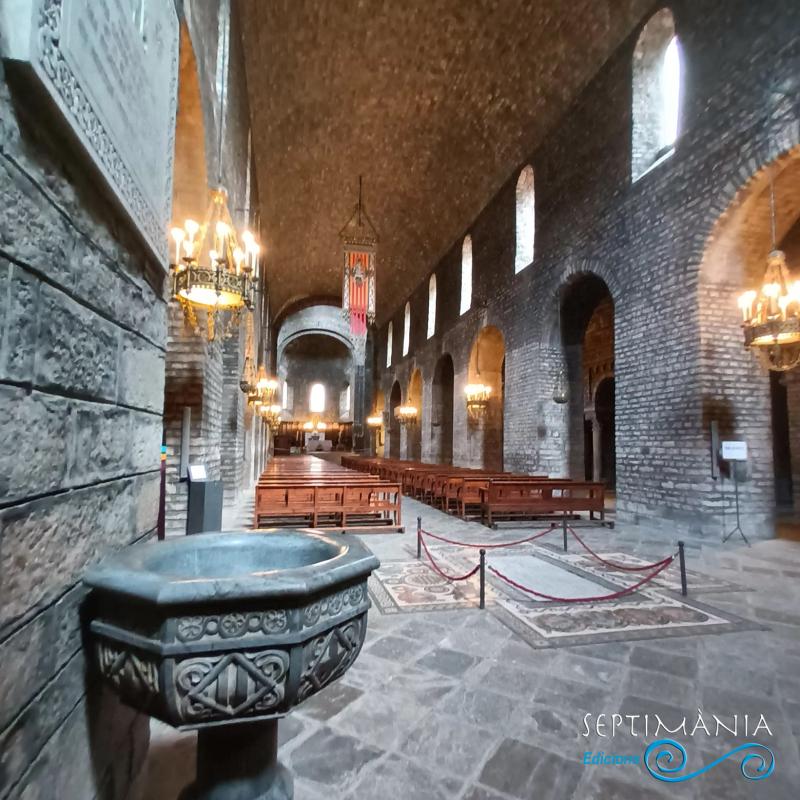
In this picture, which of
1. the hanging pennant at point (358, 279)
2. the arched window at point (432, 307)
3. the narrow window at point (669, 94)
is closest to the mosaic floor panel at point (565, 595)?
the narrow window at point (669, 94)

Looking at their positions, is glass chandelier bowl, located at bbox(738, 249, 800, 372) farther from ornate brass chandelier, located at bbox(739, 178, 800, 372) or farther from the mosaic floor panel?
the mosaic floor panel

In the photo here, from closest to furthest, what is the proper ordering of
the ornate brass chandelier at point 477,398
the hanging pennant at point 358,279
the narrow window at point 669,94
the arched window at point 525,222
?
the narrow window at point 669,94
the arched window at point 525,222
the ornate brass chandelier at point 477,398
the hanging pennant at point 358,279

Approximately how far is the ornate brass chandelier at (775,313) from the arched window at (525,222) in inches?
258

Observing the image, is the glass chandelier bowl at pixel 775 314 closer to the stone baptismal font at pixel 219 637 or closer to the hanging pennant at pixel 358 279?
the stone baptismal font at pixel 219 637

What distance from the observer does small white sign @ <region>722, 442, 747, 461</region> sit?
6.46m

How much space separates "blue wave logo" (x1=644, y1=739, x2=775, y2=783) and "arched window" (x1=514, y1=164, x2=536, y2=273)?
11.7 meters

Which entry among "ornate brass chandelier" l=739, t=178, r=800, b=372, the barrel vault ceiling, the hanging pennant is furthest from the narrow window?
the hanging pennant

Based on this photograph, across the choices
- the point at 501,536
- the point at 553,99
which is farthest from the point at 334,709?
the point at 553,99

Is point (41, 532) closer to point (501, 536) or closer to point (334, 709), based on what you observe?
point (334, 709)

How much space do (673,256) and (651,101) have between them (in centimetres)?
334

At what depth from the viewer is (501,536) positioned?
7.26 metres

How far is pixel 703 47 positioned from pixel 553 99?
157 inches

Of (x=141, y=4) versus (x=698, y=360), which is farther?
(x=698, y=360)

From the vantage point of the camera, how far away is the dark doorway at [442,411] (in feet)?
61.8
